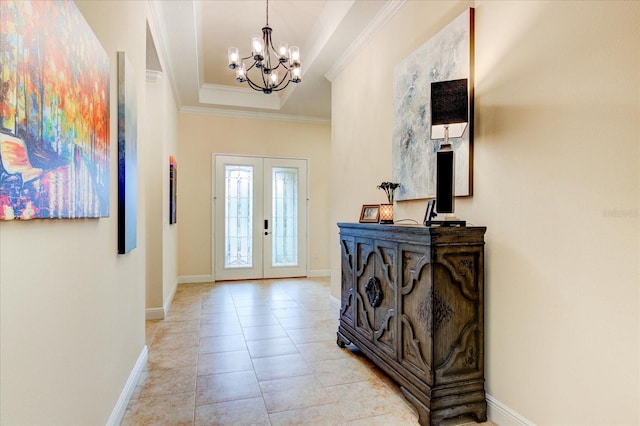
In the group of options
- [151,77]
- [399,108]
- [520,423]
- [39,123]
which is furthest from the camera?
[151,77]

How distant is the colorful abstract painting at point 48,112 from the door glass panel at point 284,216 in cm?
532

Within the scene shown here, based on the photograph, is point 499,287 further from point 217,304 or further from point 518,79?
point 217,304

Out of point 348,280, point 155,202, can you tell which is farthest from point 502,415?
point 155,202

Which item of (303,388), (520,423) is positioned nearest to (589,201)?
(520,423)

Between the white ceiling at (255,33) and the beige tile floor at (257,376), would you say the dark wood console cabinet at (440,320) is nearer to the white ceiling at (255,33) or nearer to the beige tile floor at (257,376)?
the beige tile floor at (257,376)

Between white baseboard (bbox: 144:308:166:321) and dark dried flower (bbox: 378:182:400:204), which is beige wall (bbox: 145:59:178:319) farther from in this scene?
dark dried flower (bbox: 378:182:400:204)

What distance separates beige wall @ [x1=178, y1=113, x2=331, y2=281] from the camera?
21.4 feet

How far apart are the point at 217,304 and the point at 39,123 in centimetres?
419

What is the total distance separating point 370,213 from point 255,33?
9.22 feet

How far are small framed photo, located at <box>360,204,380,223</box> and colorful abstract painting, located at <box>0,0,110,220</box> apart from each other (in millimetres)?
2310

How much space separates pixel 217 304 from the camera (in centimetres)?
495

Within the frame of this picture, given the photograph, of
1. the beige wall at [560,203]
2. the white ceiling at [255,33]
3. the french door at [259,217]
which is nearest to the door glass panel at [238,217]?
the french door at [259,217]

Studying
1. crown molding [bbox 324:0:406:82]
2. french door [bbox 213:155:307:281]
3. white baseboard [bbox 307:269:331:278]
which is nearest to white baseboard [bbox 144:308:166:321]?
french door [bbox 213:155:307:281]

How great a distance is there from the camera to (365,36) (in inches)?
152
